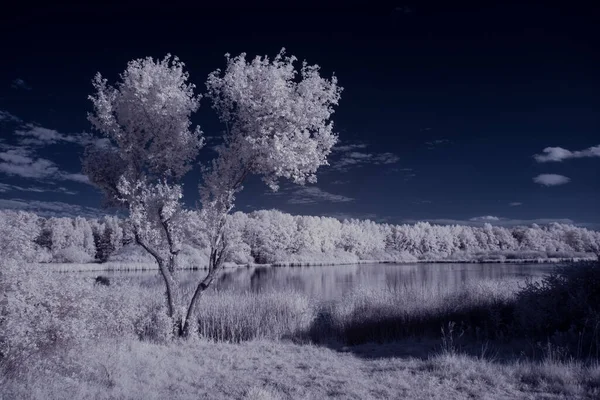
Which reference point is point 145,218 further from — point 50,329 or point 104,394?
point 104,394

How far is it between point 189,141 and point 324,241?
116064 mm

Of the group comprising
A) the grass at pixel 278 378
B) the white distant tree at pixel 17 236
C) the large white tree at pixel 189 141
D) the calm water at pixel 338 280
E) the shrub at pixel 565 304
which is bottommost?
the calm water at pixel 338 280

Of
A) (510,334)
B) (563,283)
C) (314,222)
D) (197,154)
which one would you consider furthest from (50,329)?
(314,222)

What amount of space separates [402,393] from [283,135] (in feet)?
25.5

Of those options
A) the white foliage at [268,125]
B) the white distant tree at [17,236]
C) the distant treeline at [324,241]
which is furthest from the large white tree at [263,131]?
the distant treeline at [324,241]

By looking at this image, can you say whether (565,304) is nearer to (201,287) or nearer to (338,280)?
(201,287)

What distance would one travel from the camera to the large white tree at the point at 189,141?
1250cm

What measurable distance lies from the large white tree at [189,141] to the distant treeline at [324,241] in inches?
2099

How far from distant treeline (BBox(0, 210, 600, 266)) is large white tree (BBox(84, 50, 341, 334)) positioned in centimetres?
5331

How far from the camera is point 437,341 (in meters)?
13.8

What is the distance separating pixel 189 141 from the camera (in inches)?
540

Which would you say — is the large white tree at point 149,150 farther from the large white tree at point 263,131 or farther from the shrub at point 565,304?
the shrub at point 565,304

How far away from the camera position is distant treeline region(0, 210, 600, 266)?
10156 cm

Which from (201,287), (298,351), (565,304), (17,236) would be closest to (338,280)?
(565,304)
